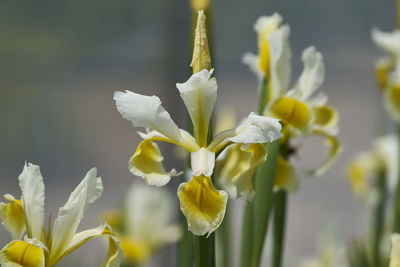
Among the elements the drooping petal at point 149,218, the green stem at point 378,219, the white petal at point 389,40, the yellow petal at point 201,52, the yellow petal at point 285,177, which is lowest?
the drooping petal at point 149,218

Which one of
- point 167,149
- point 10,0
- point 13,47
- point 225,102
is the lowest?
point 167,149

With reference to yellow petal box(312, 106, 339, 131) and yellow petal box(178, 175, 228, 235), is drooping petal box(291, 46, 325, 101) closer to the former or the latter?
yellow petal box(312, 106, 339, 131)

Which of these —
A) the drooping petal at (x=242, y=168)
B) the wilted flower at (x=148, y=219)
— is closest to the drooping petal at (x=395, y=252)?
the drooping petal at (x=242, y=168)

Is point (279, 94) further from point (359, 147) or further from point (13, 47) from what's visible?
point (359, 147)

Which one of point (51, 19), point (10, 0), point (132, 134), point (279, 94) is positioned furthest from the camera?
point (132, 134)

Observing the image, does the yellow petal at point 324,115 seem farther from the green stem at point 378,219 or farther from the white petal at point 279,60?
the green stem at point 378,219

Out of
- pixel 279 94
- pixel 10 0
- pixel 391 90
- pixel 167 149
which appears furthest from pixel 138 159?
pixel 167 149

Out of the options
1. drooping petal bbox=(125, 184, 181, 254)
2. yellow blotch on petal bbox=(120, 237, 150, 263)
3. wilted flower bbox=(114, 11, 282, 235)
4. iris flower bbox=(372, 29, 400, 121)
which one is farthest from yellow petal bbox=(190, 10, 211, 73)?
drooping petal bbox=(125, 184, 181, 254)
